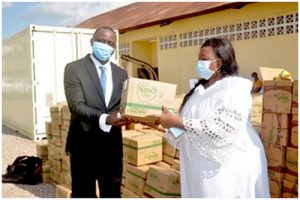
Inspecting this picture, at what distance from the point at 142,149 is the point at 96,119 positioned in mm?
1376

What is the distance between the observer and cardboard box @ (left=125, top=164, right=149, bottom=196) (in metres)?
3.83

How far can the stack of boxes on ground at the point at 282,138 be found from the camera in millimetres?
2893

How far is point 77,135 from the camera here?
2746mm

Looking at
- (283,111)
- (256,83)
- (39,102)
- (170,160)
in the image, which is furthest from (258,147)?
(39,102)

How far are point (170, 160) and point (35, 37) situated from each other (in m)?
4.80

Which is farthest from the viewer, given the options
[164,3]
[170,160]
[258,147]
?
[164,3]

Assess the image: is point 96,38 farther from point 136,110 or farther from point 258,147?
point 258,147

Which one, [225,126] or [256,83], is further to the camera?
[256,83]

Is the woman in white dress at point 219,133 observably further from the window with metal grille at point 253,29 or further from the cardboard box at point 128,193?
the window with metal grille at point 253,29

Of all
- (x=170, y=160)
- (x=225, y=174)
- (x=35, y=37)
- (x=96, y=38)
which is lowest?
(x=170, y=160)

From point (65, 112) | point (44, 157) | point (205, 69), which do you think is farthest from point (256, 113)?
point (44, 157)

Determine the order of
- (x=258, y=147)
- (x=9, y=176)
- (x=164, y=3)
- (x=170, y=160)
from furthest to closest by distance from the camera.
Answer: (x=164, y=3) → (x=9, y=176) → (x=170, y=160) → (x=258, y=147)

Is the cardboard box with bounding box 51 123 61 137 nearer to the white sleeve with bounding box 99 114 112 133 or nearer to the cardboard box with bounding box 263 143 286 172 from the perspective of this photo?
the white sleeve with bounding box 99 114 112 133

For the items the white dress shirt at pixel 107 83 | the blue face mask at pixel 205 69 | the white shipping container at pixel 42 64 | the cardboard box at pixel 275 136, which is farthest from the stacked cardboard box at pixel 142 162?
the white shipping container at pixel 42 64
